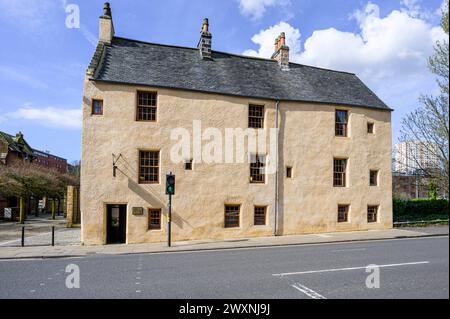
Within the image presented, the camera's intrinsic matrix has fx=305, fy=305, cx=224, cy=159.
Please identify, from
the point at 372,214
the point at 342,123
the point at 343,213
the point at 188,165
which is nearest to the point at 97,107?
the point at 188,165

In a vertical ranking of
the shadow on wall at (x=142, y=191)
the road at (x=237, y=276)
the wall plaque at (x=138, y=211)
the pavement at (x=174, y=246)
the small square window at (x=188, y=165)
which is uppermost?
the small square window at (x=188, y=165)

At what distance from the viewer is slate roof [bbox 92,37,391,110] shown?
678 inches

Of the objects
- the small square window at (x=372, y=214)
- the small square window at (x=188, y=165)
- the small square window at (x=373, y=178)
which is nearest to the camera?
the small square window at (x=188, y=165)

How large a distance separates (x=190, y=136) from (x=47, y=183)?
69.9 ft

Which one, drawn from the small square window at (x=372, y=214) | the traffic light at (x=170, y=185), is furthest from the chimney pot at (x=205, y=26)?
the small square window at (x=372, y=214)

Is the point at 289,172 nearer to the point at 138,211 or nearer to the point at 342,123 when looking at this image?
the point at 342,123

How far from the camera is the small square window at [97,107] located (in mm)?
16078

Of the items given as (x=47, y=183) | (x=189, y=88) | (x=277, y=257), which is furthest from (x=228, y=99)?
(x=47, y=183)

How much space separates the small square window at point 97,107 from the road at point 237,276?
25.1 ft

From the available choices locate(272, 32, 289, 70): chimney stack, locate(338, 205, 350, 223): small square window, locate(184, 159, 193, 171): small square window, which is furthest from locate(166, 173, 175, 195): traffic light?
locate(272, 32, 289, 70): chimney stack

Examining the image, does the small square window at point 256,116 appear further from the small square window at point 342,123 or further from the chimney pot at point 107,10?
the chimney pot at point 107,10

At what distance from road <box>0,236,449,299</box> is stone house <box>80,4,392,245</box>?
4.82 m

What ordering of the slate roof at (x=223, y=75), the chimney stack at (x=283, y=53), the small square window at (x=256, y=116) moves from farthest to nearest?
the chimney stack at (x=283, y=53), the small square window at (x=256, y=116), the slate roof at (x=223, y=75)

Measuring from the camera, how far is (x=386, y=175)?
67.9 feet
